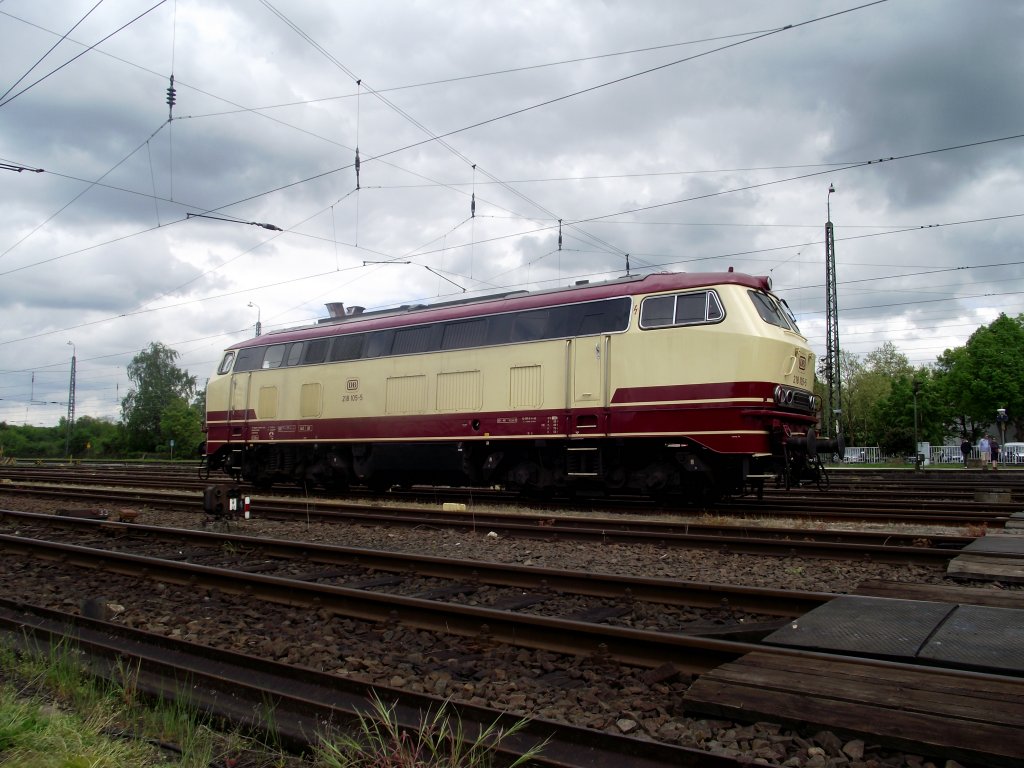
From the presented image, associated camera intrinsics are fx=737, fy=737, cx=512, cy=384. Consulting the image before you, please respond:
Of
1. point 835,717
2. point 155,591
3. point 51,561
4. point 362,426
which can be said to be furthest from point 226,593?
point 362,426

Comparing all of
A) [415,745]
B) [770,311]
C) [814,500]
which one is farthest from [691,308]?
[415,745]

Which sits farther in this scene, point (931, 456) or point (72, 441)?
point (72, 441)

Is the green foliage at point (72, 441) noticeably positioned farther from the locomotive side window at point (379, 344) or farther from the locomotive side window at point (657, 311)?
the locomotive side window at point (657, 311)

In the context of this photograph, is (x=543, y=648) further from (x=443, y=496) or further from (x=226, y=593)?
(x=443, y=496)

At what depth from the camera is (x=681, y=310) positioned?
38.8 feet

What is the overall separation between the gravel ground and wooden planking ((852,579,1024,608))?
356 mm

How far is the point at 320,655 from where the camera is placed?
5074 millimetres

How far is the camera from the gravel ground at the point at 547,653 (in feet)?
11.4

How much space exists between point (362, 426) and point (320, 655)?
11119 millimetres

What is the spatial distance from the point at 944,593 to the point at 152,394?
85.1m

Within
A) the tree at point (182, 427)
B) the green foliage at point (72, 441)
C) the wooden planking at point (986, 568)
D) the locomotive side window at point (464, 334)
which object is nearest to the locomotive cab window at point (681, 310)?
the locomotive side window at point (464, 334)

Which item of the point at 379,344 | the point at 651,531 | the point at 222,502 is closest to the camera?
the point at 651,531

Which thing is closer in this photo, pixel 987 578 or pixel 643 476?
pixel 987 578

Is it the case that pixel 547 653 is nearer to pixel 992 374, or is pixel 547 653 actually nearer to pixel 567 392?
pixel 567 392
